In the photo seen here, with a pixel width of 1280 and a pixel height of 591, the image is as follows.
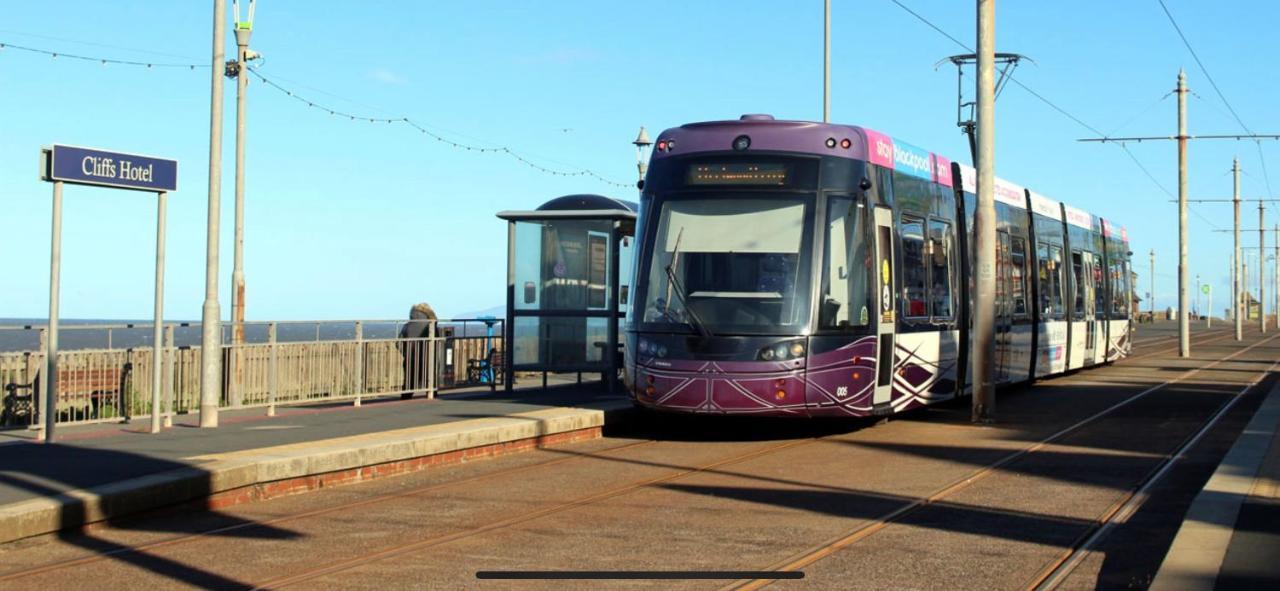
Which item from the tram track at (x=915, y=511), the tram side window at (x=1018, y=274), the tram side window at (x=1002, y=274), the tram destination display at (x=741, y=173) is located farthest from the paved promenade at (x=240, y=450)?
the tram side window at (x=1018, y=274)

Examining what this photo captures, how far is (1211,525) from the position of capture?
29.1 ft

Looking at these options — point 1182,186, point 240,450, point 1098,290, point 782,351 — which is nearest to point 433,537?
point 240,450

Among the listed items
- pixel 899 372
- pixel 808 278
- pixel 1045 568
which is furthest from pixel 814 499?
pixel 899 372

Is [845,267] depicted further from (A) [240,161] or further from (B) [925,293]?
(A) [240,161]

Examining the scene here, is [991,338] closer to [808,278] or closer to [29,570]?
[808,278]

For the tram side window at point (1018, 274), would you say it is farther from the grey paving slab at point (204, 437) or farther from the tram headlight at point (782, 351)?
the tram headlight at point (782, 351)

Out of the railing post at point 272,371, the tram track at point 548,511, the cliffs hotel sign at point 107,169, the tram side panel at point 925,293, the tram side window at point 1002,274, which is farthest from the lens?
the tram side window at point 1002,274

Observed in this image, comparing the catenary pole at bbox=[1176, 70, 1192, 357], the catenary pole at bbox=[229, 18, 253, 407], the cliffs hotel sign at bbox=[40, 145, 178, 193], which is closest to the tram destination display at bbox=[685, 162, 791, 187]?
the cliffs hotel sign at bbox=[40, 145, 178, 193]

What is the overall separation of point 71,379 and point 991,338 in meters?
11.0

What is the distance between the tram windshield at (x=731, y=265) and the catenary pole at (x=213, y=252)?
4780 mm

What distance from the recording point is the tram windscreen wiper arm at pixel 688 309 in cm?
1482

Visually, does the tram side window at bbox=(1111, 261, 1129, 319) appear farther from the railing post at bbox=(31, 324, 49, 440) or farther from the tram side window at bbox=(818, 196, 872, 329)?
the railing post at bbox=(31, 324, 49, 440)

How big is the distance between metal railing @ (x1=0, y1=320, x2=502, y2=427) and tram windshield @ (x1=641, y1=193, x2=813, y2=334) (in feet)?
17.6

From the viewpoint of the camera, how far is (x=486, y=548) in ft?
29.3
